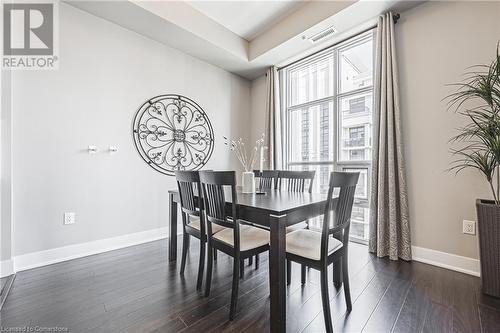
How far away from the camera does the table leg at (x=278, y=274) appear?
123 centimetres

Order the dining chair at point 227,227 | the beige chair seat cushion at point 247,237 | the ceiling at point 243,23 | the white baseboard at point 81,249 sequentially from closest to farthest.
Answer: the dining chair at point 227,227, the beige chair seat cushion at point 247,237, the white baseboard at point 81,249, the ceiling at point 243,23

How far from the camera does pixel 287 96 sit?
12.6 feet

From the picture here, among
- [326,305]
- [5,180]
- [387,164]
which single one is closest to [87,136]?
[5,180]

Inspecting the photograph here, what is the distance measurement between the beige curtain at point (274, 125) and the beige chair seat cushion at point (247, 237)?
200 centimetres

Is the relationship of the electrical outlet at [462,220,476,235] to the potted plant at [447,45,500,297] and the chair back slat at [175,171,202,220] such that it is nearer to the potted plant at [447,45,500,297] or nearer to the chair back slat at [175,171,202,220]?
the potted plant at [447,45,500,297]

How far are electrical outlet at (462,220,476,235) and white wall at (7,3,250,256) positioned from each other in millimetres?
3395

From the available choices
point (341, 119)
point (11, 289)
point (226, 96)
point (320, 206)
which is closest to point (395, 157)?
point (341, 119)

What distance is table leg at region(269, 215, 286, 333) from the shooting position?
1.23 m

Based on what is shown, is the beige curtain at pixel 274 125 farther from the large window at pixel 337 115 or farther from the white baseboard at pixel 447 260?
the white baseboard at pixel 447 260

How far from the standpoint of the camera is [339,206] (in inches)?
54.2

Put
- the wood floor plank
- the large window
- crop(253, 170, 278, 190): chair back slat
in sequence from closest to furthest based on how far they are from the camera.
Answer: the wood floor plank → crop(253, 170, 278, 190): chair back slat → the large window

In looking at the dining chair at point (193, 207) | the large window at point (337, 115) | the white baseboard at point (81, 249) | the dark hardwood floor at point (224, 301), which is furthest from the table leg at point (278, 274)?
the white baseboard at point (81, 249)

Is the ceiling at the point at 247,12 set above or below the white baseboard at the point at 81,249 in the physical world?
above

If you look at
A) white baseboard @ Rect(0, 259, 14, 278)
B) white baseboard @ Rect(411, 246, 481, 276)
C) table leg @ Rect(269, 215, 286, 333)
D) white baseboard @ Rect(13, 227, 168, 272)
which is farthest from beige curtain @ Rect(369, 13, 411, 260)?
white baseboard @ Rect(0, 259, 14, 278)
